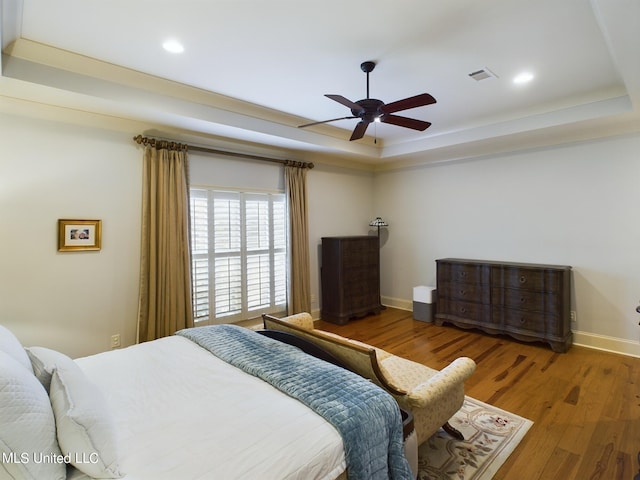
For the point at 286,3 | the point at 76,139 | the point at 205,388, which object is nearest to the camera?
the point at 205,388

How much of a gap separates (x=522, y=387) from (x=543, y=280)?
1517 millimetres

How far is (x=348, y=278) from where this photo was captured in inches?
199

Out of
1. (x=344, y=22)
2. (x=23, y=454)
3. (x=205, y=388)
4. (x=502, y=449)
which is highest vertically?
(x=344, y=22)

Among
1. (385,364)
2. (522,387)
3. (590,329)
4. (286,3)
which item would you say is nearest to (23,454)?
(385,364)

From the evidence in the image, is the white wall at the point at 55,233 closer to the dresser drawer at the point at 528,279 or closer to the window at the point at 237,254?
the window at the point at 237,254

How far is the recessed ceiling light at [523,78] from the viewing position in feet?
9.61

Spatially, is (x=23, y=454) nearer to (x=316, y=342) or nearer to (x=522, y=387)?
(x=316, y=342)

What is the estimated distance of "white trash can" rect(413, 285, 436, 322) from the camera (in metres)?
4.97

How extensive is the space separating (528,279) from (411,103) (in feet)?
9.47

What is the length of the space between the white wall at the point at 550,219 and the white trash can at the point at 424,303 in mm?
441

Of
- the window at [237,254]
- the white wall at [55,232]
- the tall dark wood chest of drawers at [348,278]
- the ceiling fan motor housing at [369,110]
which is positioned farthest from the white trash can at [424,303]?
the white wall at [55,232]

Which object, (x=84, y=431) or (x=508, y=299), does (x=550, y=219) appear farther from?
(x=84, y=431)

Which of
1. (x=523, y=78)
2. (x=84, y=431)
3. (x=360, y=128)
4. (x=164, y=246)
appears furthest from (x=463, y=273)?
(x=84, y=431)

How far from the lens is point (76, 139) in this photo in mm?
3146
